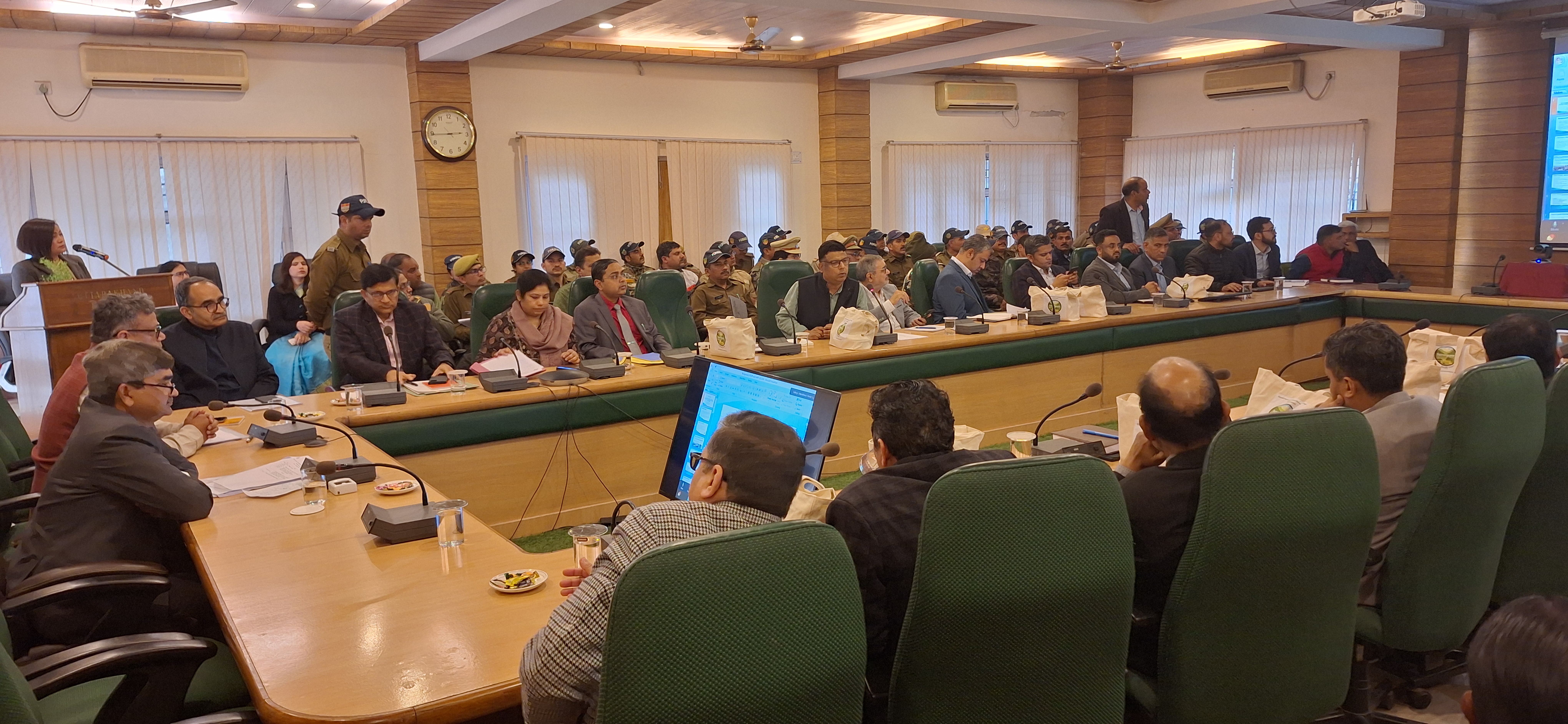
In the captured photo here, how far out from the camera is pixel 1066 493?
175 cm

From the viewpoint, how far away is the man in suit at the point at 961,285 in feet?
21.4

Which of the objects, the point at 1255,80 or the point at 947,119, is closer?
the point at 1255,80

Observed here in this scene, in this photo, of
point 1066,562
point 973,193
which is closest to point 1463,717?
point 1066,562

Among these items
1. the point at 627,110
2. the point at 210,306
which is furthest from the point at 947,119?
the point at 210,306

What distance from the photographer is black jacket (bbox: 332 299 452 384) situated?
4605 mm

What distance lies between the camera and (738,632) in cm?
139

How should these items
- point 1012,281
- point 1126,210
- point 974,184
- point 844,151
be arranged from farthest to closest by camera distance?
1. point 974,184
2. point 844,151
3. point 1126,210
4. point 1012,281

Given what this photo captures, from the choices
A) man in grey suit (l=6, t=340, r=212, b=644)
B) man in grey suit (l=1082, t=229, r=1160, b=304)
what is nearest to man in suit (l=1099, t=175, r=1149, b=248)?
man in grey suit (l=1082, t=229, r=1160, b=304)

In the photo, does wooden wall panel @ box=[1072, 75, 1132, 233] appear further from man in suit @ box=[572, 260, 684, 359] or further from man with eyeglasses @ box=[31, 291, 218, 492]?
man with eyeglasses @ box=[31, 291, 218, 492]

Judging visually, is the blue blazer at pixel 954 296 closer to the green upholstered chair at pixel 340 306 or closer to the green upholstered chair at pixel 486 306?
the green upholstered chair at pixel 486 306

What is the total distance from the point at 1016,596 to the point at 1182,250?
7776 mm

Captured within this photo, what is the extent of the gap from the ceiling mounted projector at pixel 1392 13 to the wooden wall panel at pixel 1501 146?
7.86 feet

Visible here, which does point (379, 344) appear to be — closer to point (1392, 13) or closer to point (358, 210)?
point (358, 210)

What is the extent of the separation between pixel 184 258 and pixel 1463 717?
8.19 m
